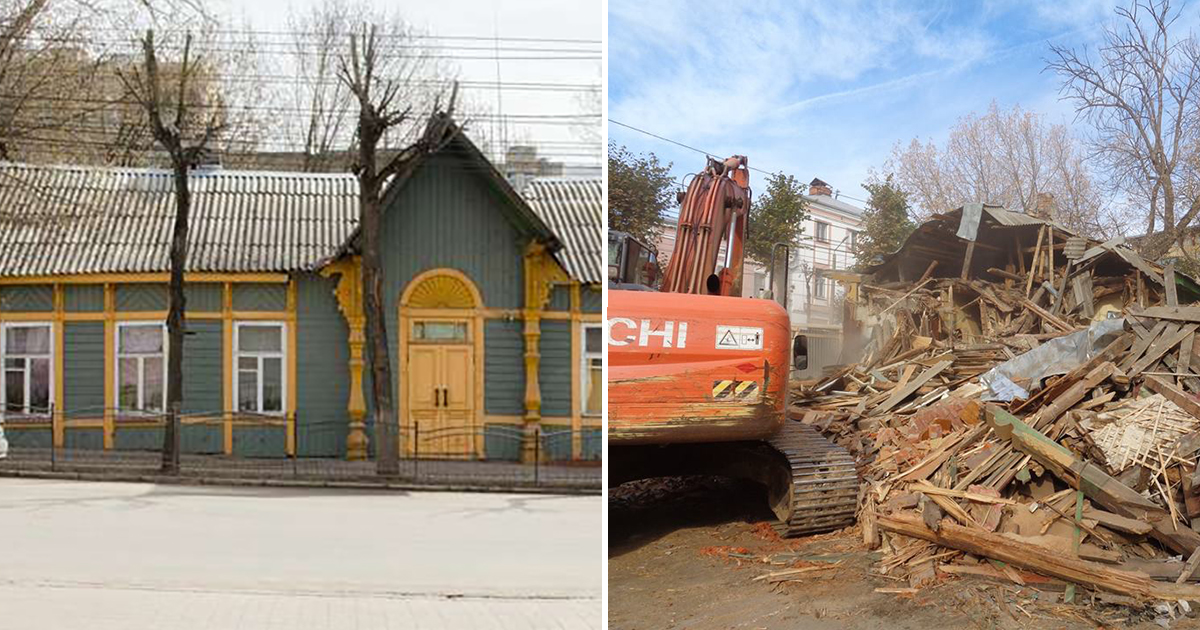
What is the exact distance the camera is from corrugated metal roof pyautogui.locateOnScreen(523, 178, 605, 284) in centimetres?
531

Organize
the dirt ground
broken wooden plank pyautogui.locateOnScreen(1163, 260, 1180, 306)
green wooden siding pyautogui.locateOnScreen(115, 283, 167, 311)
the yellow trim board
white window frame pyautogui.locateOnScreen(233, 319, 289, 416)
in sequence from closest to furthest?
1. the dirt ground
2. the yellow trim board
3. green wooden siding pyautogui.locateOnScreen(115, 283, 167, 311)
4. white window frame pyautogui.locateOnScreen(233, 319, 289, 416)
5. broken wooden plank pyautogui.locateOnScreen(1163, 260, 1180, 306)

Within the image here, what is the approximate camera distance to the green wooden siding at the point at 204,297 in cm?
561

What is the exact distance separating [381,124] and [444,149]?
46cm

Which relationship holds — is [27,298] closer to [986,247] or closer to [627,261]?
[627,261]

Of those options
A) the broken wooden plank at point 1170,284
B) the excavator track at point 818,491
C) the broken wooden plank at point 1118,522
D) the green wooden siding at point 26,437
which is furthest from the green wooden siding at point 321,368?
the broken wooden plank at point 1170,284

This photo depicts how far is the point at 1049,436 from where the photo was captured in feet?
12.6

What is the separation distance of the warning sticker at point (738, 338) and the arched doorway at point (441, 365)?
291 centimetres

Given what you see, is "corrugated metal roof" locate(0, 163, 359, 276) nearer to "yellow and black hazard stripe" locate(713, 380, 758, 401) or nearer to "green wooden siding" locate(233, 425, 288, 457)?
"green wooden siding" locate(233, 425, 288, 457)

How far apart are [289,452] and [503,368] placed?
1398 mm

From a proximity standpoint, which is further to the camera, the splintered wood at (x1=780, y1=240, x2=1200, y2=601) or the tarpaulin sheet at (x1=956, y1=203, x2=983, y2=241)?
the tarpaulin sheet at (x1=956, y1=203, x2=983, y2=241)

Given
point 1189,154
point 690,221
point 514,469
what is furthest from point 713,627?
point 1189,154

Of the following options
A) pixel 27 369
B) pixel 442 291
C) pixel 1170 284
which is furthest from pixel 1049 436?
pixel 27 369

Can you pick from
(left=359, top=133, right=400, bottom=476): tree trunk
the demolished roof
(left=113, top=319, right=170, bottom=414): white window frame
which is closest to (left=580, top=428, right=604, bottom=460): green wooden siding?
(left=359, top=133, right=400, bottom=476): tree trunk

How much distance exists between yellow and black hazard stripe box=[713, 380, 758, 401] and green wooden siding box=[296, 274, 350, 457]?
3.18 m
